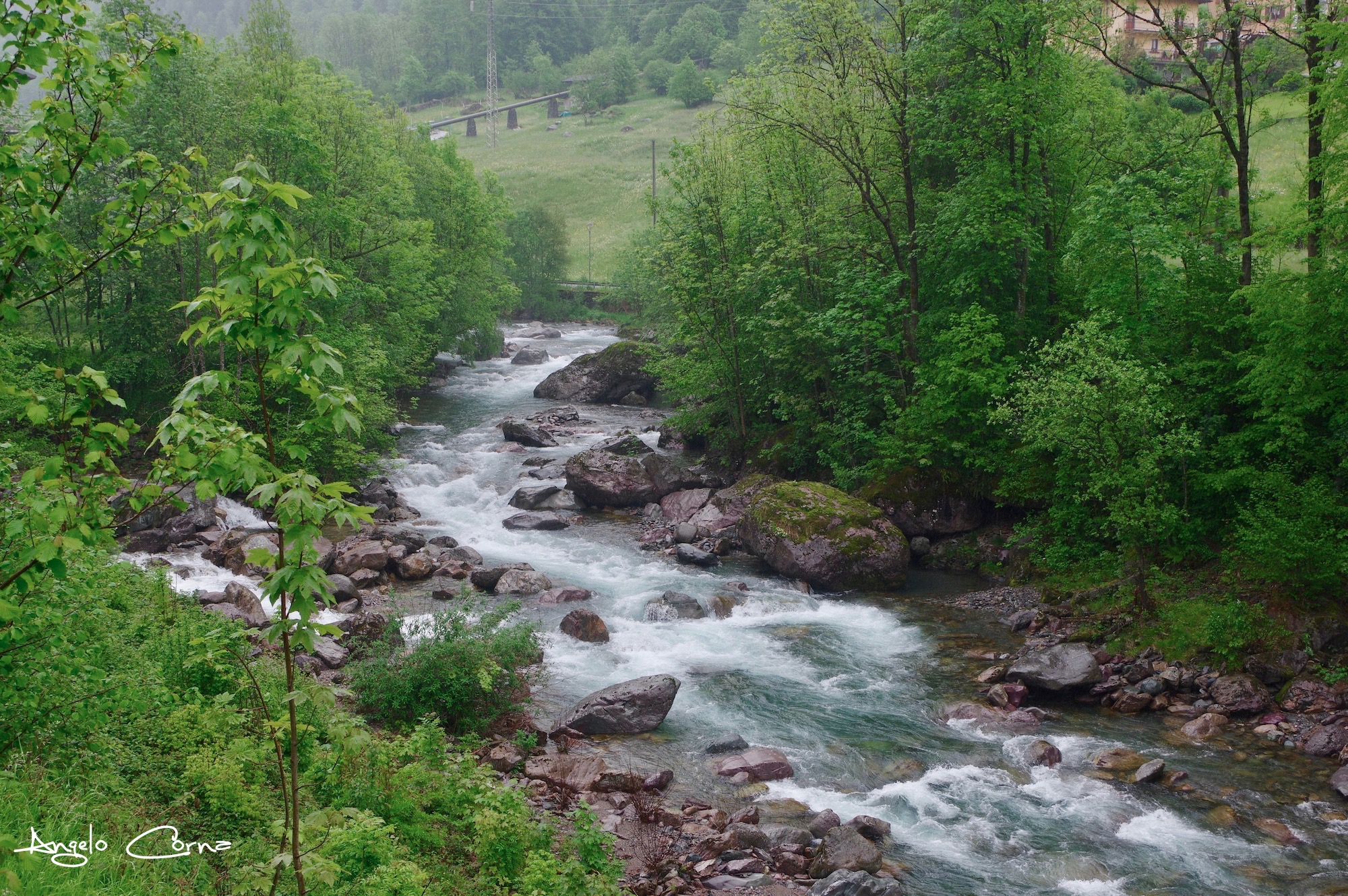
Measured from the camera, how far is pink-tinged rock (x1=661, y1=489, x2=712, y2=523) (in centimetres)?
2614

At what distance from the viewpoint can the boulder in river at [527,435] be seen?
33344mm

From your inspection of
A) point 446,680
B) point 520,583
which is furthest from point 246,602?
point 446,680

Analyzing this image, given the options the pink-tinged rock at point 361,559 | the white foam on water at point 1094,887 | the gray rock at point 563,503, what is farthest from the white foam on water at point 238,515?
the white foam on water at point 1094,887

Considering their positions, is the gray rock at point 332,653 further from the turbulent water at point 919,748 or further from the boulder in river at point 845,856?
the boulder in river at point 845,856

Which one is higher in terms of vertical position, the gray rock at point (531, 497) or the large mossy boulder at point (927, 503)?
the large mossy boulder at point (927, 503)

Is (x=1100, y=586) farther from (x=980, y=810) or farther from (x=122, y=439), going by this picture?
(x=122, y=439)

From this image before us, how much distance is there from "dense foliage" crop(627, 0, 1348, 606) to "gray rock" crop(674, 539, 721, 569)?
4323 mm

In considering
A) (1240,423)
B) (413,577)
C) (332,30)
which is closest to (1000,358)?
(1240,423)

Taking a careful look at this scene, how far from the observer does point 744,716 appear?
15281 mm

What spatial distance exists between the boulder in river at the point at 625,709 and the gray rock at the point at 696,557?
7610mm

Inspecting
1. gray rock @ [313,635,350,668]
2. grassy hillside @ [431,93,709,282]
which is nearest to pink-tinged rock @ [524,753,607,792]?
gray rock @ [313,635,350,668]

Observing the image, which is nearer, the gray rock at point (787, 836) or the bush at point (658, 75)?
the gray rock at point (787, 836)

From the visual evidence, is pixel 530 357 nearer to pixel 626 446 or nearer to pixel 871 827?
pixel 626 446

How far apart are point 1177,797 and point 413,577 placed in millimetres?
15648
